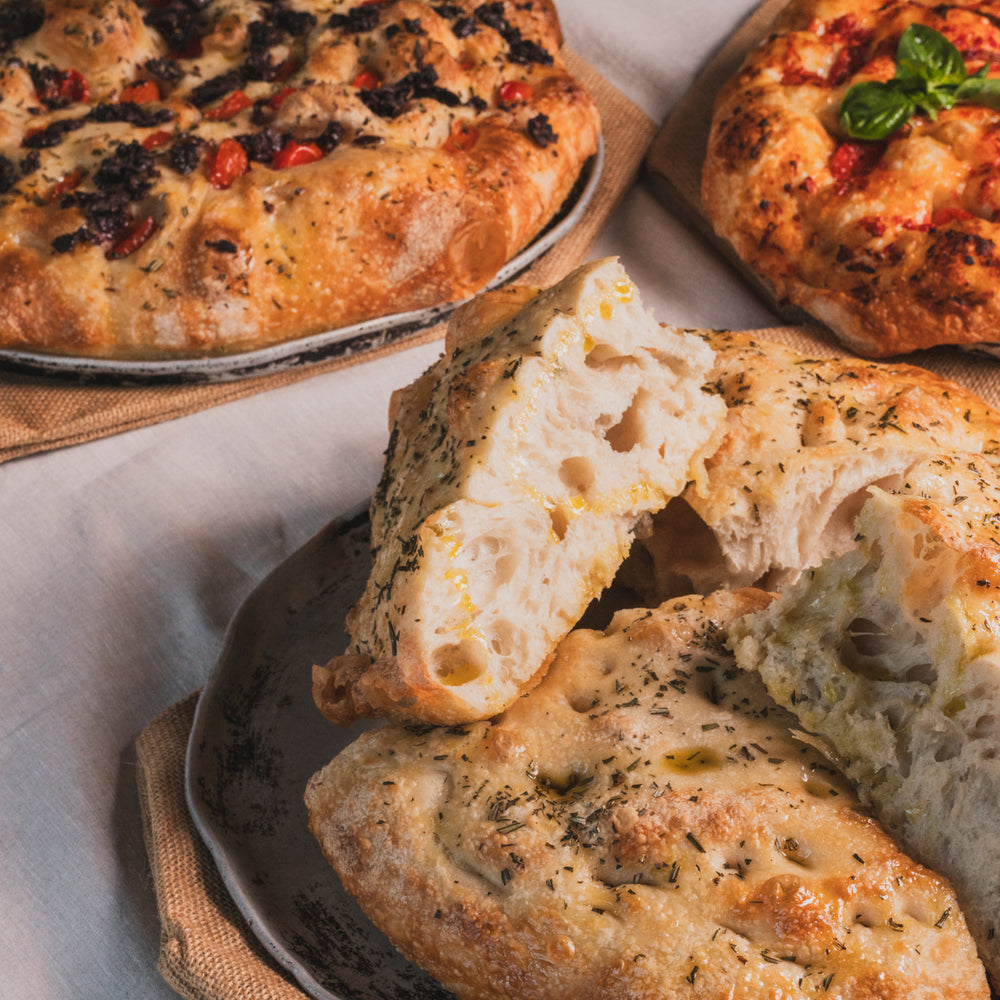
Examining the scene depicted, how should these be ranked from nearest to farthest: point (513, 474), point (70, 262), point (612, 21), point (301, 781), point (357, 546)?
point (513, 474) < point (301, 781) < point (357, 546) < point (70, 262) < point (612, 21)

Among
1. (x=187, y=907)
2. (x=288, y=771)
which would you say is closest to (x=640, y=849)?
(x=288, y=771)

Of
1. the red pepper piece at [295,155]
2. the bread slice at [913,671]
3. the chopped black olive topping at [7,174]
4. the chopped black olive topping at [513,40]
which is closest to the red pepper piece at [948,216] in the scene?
the chopped black olive topping at [513,40]

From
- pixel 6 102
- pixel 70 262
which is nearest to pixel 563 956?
pixel 70 262

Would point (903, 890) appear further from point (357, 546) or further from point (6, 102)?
point (6, 102)

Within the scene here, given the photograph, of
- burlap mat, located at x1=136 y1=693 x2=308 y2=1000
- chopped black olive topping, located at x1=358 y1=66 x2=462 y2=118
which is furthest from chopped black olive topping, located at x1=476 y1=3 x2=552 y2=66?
burlap mat, located at x1=136 y1=693 x2=308 y2=1000

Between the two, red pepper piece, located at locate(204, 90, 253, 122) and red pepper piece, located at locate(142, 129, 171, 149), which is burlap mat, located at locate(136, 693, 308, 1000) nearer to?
red pepper piece, located at locate(142, 129, 171, 149)

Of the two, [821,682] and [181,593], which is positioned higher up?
[821,682]
